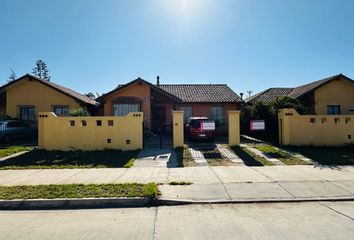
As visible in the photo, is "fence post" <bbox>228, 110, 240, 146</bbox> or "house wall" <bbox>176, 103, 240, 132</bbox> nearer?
"fence post" <bbox>228, 110, 240, 146</bbox>

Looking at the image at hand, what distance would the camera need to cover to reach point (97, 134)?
13672mm

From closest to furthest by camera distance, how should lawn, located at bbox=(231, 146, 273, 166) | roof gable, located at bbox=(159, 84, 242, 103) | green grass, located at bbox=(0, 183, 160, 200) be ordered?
green grass, located at bbox=(0, 183, 160, 200) → lawn, located at bbox=(231, 146, 273, 166) → roof gable, located at bbox=(159, 84, 242, 103)

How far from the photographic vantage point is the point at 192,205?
5891 mm

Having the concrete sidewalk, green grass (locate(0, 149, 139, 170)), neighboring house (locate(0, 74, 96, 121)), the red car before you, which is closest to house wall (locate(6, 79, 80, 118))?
neighboring house (locate(0, 74, 96, 121))

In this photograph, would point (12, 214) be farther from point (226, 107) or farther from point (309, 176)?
point (226, 107)

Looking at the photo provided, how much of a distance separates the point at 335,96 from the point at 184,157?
18.3 meters

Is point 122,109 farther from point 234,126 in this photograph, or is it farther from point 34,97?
point 234,126

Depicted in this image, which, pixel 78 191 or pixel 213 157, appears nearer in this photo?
pixel 78 191

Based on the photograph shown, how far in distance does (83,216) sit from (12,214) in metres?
1.59

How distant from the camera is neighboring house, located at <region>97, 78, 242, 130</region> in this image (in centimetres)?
2066

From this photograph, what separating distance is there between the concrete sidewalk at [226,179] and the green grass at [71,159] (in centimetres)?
86

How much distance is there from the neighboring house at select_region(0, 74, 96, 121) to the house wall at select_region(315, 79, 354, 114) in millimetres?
20471

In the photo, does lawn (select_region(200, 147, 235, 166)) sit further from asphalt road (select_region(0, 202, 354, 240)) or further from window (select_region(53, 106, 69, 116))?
window (select_region(53, 106, 69, 116))

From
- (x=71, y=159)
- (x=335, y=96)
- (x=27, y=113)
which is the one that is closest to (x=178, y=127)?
(x=71, y=159)
